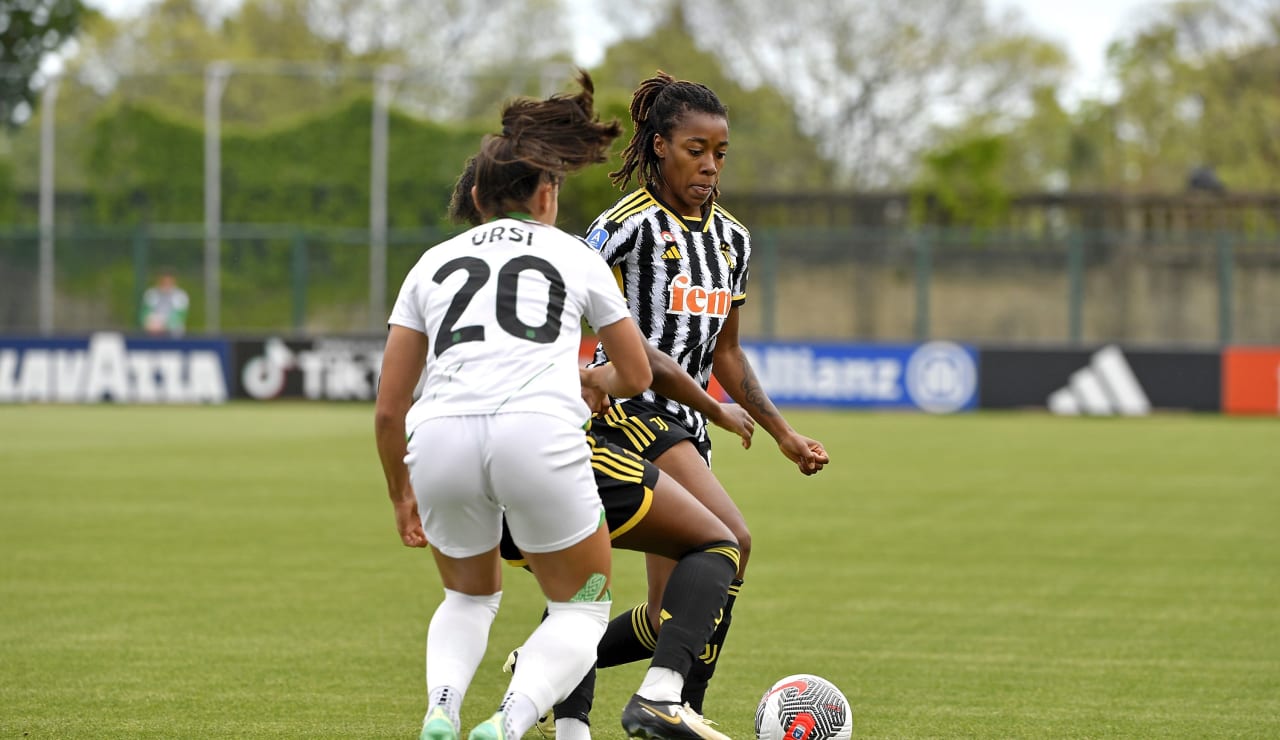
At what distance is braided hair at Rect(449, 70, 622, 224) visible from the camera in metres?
4.59

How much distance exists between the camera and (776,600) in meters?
9.23

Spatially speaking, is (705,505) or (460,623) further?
(705,505)

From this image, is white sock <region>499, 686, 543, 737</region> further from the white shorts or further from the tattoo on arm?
the tattoo on arm

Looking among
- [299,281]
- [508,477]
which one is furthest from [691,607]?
[299,281]

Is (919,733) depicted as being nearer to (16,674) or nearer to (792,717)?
(792,717)

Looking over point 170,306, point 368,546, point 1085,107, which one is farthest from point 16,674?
point 1085,107

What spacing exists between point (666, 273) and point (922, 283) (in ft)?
91.9

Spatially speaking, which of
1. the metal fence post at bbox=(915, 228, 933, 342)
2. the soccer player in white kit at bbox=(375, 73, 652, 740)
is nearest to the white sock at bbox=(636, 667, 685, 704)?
the soccer player in white kit at bbox=(375, 73, 652, 740)

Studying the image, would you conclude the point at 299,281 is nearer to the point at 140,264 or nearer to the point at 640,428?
the point at 140,264

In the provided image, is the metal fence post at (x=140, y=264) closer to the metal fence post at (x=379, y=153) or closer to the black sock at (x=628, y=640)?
the metal fence post at (x=379, y=153)

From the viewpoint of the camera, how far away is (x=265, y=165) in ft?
128

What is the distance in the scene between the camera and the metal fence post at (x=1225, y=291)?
3167 centimetres

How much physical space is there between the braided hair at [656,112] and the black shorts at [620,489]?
3.44ft

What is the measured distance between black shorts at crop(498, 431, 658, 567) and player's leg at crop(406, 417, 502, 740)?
1.03 feet
